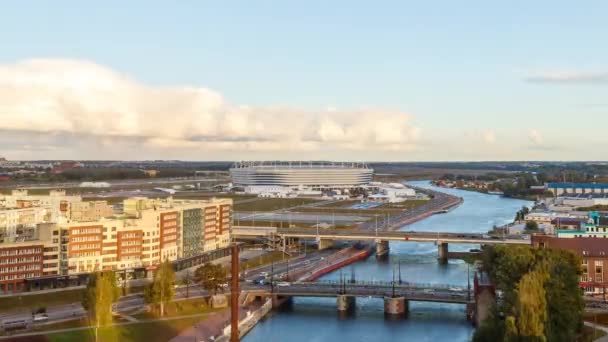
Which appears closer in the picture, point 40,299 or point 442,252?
point 40,299

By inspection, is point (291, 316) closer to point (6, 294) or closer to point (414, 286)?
point (414, 286)

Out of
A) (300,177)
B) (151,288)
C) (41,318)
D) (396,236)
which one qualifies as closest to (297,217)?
(396,236)

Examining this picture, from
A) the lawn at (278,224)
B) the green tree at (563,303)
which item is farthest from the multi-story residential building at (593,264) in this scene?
the lawn at (278,224)

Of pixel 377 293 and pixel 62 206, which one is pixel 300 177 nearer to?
pixel 62 206

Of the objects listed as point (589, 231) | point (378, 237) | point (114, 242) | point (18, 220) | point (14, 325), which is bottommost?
point (14, 325)

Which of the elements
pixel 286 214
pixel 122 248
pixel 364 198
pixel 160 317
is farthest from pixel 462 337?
pixel 364 198

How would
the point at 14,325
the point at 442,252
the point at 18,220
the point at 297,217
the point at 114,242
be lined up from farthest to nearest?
the point at 297,217, the point at 442,252, the point at 18,220, the point at 114,242, the point at 14,325

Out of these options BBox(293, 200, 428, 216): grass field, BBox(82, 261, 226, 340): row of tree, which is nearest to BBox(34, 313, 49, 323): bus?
BBox(82, 261, 226, 340): row of tree
